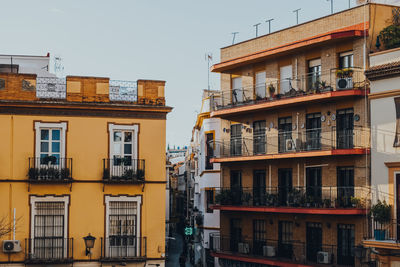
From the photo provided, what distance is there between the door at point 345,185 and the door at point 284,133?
3.44 meters

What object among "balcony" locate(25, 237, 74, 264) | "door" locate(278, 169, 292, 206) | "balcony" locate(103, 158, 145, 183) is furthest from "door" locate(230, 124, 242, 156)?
"balcony" locate(25, 237, 74, 264)

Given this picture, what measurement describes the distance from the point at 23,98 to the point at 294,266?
15739 mm

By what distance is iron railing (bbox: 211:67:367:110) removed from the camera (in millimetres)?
33781

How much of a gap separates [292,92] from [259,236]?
8.51 m

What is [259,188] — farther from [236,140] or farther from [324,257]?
[324,257]

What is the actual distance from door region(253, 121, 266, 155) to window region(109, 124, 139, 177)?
991cm

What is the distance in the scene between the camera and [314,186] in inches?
1409

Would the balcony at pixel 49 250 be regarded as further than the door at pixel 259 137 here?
No

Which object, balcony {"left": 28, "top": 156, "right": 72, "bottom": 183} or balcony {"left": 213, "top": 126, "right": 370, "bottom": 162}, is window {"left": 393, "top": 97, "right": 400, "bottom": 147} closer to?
balcony {"left": 213, "top": 126, "right": 370, "bottom": 162}

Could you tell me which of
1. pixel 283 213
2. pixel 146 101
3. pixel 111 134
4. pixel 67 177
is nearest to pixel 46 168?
pixel 67 177

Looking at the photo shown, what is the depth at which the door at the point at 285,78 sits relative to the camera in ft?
125

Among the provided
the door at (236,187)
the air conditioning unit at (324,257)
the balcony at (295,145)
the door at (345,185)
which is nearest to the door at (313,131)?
the balcony at (295,145)

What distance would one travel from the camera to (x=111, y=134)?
31.3 metres

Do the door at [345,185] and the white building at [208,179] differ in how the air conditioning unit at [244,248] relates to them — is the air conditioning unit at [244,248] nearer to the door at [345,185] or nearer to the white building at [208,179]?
the white building at [208,179]
